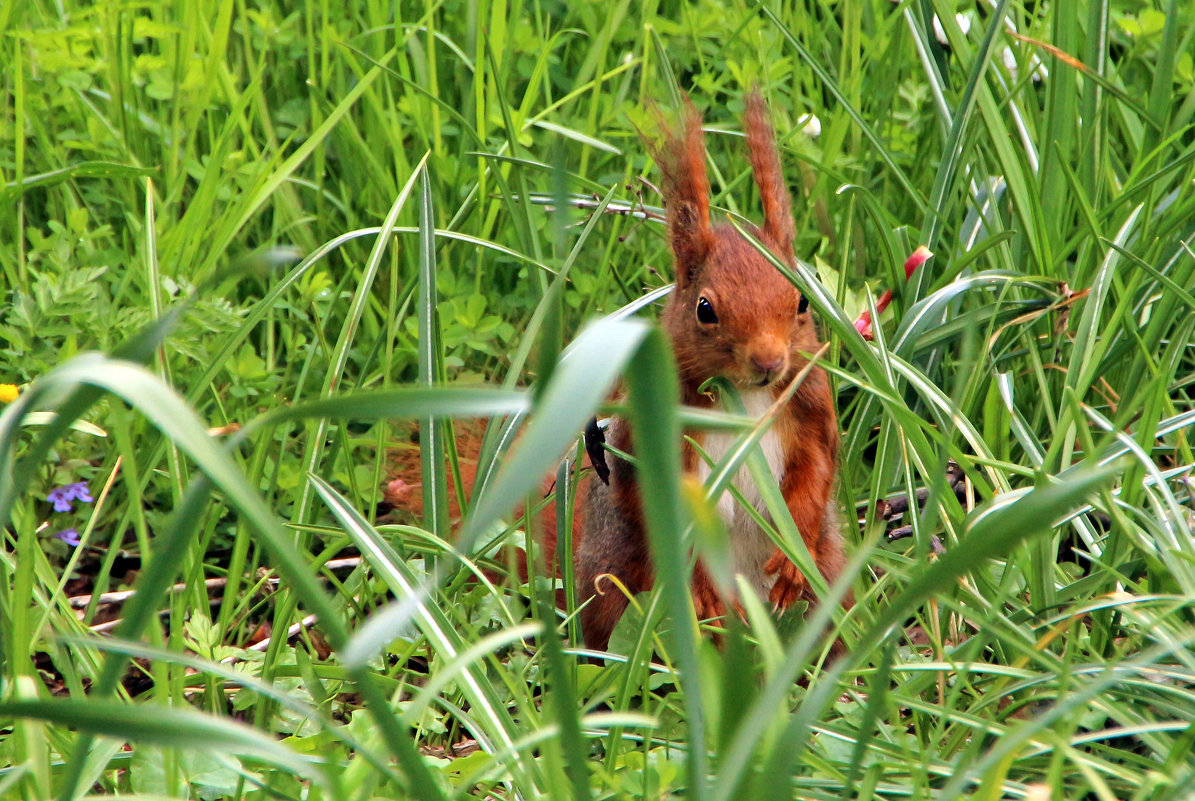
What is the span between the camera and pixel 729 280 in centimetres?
207

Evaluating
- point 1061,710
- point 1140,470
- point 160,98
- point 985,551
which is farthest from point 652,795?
point 160,98

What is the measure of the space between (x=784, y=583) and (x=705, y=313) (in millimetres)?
489

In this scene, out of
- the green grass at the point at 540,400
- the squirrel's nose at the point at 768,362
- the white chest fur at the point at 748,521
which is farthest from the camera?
the white chest fur at the point at 748,521

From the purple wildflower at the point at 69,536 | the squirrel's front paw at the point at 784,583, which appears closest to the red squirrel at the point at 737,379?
the squirrel's front paw at the point at 784,583

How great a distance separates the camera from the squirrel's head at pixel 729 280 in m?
2.03

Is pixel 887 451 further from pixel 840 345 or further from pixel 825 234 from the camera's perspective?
pixel 825 234

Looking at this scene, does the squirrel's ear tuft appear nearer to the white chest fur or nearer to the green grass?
the green grass

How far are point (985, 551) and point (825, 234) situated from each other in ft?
7.10

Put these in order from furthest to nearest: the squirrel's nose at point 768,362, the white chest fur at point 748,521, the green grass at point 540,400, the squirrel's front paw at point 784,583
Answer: the white chest fur at point 748,521 < the squirrel's front paw at point 784,583 < the squirrel's nose at point 768,362 < the green grass at point 540,400

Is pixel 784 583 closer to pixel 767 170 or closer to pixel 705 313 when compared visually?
pixel 705 313

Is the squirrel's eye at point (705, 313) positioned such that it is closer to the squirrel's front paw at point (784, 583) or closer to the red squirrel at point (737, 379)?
the red squirrel at point (737, 379)

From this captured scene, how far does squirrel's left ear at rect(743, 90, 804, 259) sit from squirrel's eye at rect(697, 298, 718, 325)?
0.17 m

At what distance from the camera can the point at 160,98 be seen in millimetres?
3047

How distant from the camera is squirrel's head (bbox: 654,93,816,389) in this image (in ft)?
6.67
